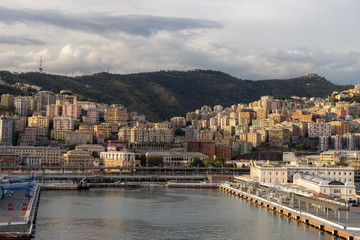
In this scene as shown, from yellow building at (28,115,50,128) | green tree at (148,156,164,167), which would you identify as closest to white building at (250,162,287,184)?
green tree at (148,156,164,167)

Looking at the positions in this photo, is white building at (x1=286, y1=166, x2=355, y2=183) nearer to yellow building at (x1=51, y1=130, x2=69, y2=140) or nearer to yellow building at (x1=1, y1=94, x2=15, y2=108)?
yellow building at (x1=51, y1=130, x2=69, y2=140)

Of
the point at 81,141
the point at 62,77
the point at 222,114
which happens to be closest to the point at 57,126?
the point at 81,141

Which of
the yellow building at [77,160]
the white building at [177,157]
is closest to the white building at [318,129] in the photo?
the white building at [177,157]

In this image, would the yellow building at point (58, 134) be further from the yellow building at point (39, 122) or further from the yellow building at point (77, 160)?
the yellow building at point (77, 160)

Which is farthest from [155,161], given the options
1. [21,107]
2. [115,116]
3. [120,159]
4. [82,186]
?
[21,107]

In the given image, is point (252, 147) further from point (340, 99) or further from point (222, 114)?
point (340, 99)

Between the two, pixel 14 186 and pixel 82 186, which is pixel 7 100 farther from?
pixel 14 186
